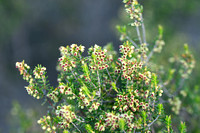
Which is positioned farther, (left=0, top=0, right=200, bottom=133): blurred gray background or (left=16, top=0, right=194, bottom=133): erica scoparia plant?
(left=0, top=0, right=200, bottom=133): blurred gray background

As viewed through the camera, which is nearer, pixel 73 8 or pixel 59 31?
pixel 73 8

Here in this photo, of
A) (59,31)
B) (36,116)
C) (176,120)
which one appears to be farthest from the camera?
(59,31)

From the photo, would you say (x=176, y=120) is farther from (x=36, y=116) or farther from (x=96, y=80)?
(x=36, y=116)

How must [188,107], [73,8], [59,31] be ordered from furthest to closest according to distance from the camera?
[59,31] < [73,8] < [188,107]

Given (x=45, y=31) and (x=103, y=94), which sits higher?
(x=45, y=31)

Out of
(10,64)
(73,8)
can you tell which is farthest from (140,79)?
(73,8)

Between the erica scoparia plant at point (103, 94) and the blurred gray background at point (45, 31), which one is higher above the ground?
the blurred gray background at point (45, 31)

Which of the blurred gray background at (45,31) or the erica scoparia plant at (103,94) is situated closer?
the erica scoparia plant at (103,94)

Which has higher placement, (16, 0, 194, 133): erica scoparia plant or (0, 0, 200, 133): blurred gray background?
(0, 0, 200, 133): blurred gray background
